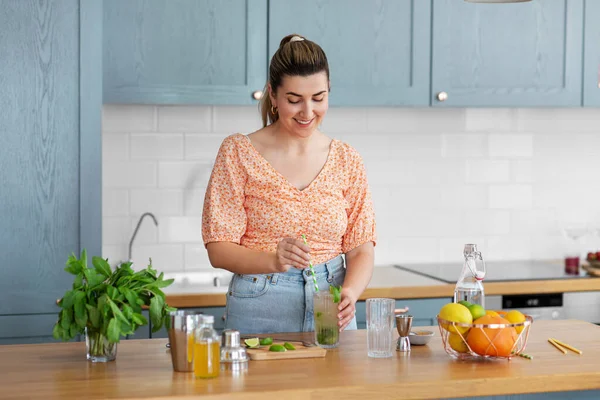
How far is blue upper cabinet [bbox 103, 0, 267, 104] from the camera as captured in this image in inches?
147

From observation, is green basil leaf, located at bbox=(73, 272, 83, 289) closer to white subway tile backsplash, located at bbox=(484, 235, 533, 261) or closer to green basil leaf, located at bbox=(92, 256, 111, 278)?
green basil leaf, located at bbox=(92, 256, 111, 278)

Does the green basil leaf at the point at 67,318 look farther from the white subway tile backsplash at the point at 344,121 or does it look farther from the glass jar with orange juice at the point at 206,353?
the white subway tile backsplash at the point at 344,121

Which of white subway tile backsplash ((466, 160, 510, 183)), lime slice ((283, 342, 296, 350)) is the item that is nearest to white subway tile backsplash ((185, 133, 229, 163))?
white subway tile backsplash ((466, 160, 510, 183))

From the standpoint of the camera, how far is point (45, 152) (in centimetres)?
350

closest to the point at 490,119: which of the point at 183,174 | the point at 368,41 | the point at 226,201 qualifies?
the point at 368,41

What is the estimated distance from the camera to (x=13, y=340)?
351 cm

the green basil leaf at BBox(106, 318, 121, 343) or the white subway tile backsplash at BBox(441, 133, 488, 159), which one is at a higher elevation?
the white subway tile backsplash at BBox(441, 133, 488, 159)

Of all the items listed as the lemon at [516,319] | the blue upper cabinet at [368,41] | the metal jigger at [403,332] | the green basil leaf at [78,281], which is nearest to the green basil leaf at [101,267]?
the green basil leaf at [78,281]

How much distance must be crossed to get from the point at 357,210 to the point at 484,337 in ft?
2.60

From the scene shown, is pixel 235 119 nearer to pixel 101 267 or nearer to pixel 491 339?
pixel 101 267

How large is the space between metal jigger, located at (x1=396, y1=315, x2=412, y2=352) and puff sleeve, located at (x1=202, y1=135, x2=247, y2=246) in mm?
646

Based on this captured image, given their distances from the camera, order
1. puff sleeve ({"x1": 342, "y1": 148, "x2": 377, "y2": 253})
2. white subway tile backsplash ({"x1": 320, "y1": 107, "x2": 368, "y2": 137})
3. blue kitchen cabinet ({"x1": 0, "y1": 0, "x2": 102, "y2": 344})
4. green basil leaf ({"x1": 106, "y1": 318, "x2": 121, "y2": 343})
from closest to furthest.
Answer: green basil leaf ({"x1": 106, "y1": 318, "x2": 121, "y2": 343}), puff sleeve ({"x1": 342, "y1": 148, "x2": 377, "y2": 253}), blue kitchen cabinet ({"x1": 0, "y1": 0, "x2": 102, "y2": 344}), white subway tile backsplash ({"x1": 320, "y1": 107, "x2": 368, "y2": 137})

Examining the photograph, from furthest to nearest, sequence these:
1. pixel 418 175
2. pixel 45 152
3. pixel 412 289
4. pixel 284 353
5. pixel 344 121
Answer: pixel 418 175
pixel 344 121
pixel 412 289
pixel 45 152
pixel 284 353

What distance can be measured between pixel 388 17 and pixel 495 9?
21.2 inches
